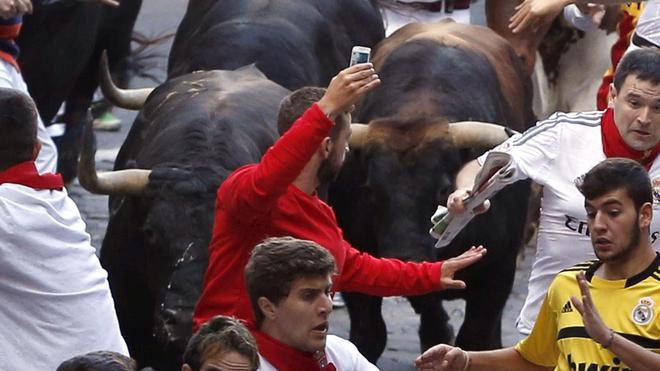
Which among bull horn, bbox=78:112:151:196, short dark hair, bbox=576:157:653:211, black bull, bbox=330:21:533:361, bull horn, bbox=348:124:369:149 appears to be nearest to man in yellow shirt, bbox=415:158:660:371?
short dark hair, bbox=576:157:653:211

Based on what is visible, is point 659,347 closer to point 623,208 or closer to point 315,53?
point 623,208

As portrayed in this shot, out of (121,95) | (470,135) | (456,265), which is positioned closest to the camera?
(456,265)

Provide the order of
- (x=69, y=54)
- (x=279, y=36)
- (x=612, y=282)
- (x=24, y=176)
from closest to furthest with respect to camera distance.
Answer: (x=612, y=282) < (x=24, y=176) < (x=279, y=36) < (x=69, y=54)

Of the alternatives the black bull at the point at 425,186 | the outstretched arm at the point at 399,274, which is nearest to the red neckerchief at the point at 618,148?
the outstretched arm at the point at 399,274

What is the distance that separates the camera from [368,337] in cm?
1055

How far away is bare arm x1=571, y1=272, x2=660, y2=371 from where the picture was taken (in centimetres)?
632

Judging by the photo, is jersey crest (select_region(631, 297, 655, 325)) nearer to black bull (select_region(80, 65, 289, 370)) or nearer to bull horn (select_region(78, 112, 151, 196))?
black bull (select_region(80, 65, 289, 370))

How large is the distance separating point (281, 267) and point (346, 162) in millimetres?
4145

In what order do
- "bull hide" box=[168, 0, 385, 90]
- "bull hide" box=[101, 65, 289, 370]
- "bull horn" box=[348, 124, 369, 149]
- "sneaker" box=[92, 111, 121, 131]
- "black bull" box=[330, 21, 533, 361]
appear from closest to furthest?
"bull hide" box=[101, 65, 289, 370] → "black bull" box=[330, 21, 533, 361] → "bull horn" box=[348, 124, 369, 149] → "bull hide" box=[168, 0, 385, 90] → "sneaker" box=[92, 111, 121, 131]

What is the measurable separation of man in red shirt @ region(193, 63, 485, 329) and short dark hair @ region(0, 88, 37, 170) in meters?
0.67

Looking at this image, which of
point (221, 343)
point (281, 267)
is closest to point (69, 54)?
point (281, 267)

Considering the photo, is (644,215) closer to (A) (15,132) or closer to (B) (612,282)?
(B) (612,282)

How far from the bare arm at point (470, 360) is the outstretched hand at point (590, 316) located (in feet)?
1.61

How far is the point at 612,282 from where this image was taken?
669 centimetres
